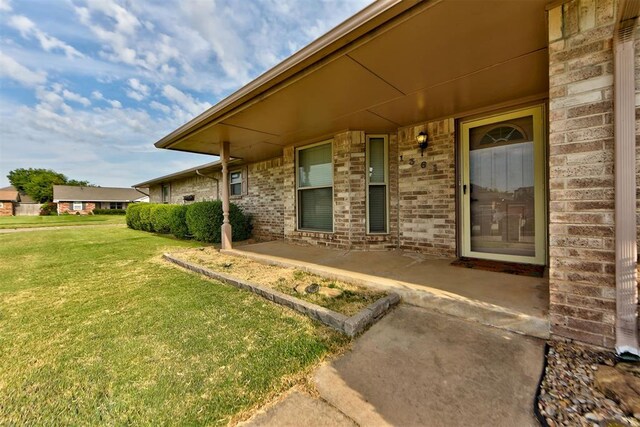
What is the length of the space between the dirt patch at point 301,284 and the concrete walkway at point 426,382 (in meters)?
0.48

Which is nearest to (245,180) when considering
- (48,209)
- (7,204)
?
(48,209)

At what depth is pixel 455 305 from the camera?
2453mm

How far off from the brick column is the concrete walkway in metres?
0.43

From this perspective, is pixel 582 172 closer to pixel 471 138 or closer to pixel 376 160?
pixel 471 138

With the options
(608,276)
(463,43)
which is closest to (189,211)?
(463,43)

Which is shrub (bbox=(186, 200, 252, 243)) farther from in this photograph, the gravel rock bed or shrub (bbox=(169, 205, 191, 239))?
the gravel rock bed

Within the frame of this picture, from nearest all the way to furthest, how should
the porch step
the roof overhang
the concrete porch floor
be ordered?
the porch step, the concrete porch floor, the roof overhang

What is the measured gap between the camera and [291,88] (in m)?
3.25

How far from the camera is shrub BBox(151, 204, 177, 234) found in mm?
9464

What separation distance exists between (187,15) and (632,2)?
627cm

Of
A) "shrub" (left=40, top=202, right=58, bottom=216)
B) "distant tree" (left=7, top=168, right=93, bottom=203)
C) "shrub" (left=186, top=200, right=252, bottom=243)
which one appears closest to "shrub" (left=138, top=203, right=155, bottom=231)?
"shrub" (left=186, top=200, right=252, bottom=243)

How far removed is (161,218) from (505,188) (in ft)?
35.5

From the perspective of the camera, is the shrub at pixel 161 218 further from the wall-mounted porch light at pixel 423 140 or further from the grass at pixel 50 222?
the grass at pixel 50 222

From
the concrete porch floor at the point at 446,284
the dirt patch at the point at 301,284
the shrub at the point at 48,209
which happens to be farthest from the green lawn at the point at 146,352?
the shrub at the point at 48,209
